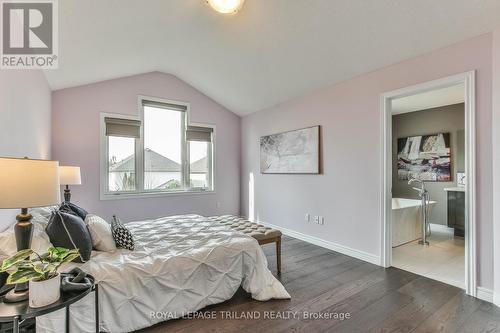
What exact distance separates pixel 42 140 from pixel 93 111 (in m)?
1.18

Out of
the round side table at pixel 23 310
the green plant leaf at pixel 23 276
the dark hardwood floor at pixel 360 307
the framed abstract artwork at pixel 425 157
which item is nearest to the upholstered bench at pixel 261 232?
the dark hardwood floor at pixel 360 307

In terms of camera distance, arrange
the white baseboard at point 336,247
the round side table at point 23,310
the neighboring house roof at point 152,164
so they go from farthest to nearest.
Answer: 1. the neighboring house roof at point 152,164
2. the white baseboard at point 336,247
3. the round side table at point 23,310

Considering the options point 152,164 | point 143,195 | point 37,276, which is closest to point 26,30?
point 37,276

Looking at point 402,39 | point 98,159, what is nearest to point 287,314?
point 402,39

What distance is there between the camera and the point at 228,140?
→ 18.6 ft

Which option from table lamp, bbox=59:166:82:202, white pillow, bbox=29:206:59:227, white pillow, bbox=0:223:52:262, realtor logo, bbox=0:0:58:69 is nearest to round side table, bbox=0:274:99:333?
white pillow, bbox=0:223:52:262

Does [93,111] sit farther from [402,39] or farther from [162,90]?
[402,39]

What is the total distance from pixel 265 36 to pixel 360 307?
316cm

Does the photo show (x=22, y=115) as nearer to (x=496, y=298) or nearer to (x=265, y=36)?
(x=265, y=36)

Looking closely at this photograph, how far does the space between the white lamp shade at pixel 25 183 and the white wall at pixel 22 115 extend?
2.87ft

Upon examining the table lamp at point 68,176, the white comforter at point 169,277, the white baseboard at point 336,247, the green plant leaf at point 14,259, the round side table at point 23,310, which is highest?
the table lamp at point 68,176

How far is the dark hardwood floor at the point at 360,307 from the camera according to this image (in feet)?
6.30

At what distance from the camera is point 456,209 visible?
4258 mm

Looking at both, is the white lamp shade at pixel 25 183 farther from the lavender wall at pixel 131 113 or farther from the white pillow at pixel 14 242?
the lavender wall at pixel 131 113
